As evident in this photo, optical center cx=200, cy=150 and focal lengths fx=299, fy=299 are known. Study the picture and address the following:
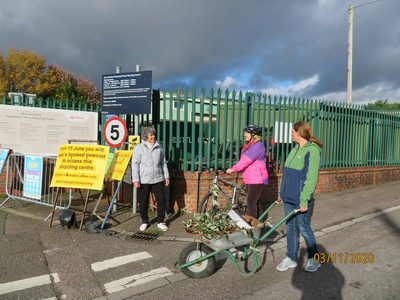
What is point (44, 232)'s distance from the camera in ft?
16.9

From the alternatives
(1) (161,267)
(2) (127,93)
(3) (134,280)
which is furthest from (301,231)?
(2) (127,93)

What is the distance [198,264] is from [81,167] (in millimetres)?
3193

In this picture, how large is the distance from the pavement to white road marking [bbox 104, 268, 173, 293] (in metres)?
1.16

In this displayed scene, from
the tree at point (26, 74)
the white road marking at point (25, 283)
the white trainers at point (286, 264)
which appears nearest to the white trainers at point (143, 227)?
the white road marking at point (25, 283)

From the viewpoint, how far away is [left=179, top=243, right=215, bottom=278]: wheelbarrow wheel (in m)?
3.52

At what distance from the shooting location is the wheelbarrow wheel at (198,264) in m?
3.52

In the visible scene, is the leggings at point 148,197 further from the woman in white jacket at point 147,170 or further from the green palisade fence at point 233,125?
the green palisade fence at point 233,125

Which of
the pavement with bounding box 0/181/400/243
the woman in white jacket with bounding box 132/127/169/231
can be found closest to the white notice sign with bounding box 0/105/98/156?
the pavement with bounding box 0/181/400/243

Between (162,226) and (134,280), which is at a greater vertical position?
(162,226)

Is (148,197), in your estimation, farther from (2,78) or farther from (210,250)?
(2,78)

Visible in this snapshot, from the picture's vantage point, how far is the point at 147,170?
5.36 meters

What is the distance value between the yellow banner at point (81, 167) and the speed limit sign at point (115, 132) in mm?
751

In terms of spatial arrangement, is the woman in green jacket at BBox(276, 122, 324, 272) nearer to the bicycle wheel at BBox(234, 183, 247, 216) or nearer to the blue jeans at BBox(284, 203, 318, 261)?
the blue jeans at BBox(284, 203, 318, 261)

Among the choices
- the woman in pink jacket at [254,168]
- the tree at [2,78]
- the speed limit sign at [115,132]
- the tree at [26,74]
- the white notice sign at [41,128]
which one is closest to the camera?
the woman in pink jacket at [254,168]
